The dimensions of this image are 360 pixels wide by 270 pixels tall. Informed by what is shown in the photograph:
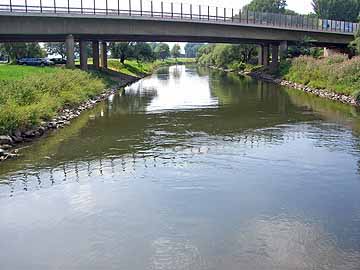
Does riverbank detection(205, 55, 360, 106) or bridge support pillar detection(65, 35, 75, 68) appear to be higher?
bridge support pillar detection(65, 35, 75, 68)

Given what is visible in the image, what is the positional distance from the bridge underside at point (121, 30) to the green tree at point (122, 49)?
1618 cm

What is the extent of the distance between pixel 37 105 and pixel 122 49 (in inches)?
2824

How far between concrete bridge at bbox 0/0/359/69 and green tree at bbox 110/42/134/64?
45.3 feet

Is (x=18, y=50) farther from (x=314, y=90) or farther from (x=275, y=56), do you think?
(x=314, y=90)

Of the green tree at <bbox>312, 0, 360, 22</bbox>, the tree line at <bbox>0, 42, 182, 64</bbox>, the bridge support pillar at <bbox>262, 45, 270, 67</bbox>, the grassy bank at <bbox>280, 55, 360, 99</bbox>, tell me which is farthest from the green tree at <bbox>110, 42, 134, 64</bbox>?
the green tree at <bbox>312, 0, 360, 22</bbox>

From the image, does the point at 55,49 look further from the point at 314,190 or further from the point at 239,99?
the point at 314,190

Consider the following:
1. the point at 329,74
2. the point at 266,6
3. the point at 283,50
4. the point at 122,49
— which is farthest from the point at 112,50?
the point at 266,6

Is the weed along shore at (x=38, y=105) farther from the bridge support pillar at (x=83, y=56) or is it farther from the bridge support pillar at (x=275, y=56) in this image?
the bridge support pillar at (x=275, y=56)

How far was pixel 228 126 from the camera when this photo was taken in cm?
2930

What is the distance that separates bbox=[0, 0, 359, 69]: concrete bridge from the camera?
5344 cm

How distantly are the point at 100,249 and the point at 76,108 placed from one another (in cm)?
2520

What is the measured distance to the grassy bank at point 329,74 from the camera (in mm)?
43438

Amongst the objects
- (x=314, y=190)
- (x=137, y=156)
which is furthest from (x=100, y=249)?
(x=137, y=156)

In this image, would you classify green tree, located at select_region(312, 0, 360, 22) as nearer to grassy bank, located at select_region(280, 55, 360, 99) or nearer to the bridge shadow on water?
grassy bank, located at select_region(280, 55, 360, 99)
